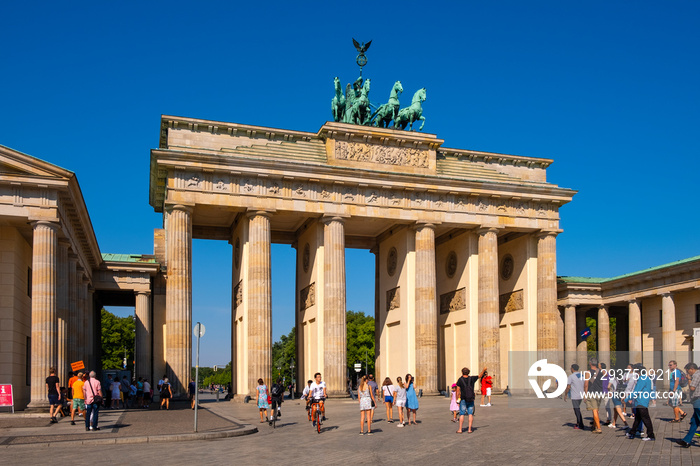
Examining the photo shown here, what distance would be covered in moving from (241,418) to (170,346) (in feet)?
42.3

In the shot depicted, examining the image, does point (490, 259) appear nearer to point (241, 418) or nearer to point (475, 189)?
point (475, 189)

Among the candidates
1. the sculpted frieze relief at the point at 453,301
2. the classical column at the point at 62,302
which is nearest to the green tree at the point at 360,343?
the sculpted frieze relief at the point at 453,301

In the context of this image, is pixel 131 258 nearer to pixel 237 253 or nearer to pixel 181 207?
pixel 237 253

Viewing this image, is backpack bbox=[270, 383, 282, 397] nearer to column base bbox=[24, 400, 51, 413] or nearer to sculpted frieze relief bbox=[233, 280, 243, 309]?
column base bbox=[24, 400, 51, 413]

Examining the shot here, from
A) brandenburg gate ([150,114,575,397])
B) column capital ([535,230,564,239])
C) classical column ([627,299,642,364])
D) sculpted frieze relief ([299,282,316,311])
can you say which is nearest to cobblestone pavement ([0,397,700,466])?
brandenburg gate ([150,114,575,397])

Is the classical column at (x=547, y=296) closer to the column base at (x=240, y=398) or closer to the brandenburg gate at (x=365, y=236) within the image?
the brandenburg gate at (x=365, y=236)

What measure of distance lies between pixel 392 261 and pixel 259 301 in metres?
11.8

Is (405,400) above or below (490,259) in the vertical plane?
below

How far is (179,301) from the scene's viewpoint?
41.6 meters

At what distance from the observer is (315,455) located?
1714cm

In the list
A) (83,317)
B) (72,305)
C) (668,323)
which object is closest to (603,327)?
(668,323)

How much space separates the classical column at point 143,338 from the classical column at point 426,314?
16.4 m

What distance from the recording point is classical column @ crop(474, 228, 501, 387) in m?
48.0

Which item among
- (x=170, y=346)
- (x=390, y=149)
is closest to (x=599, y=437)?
(x=170, y=346)
